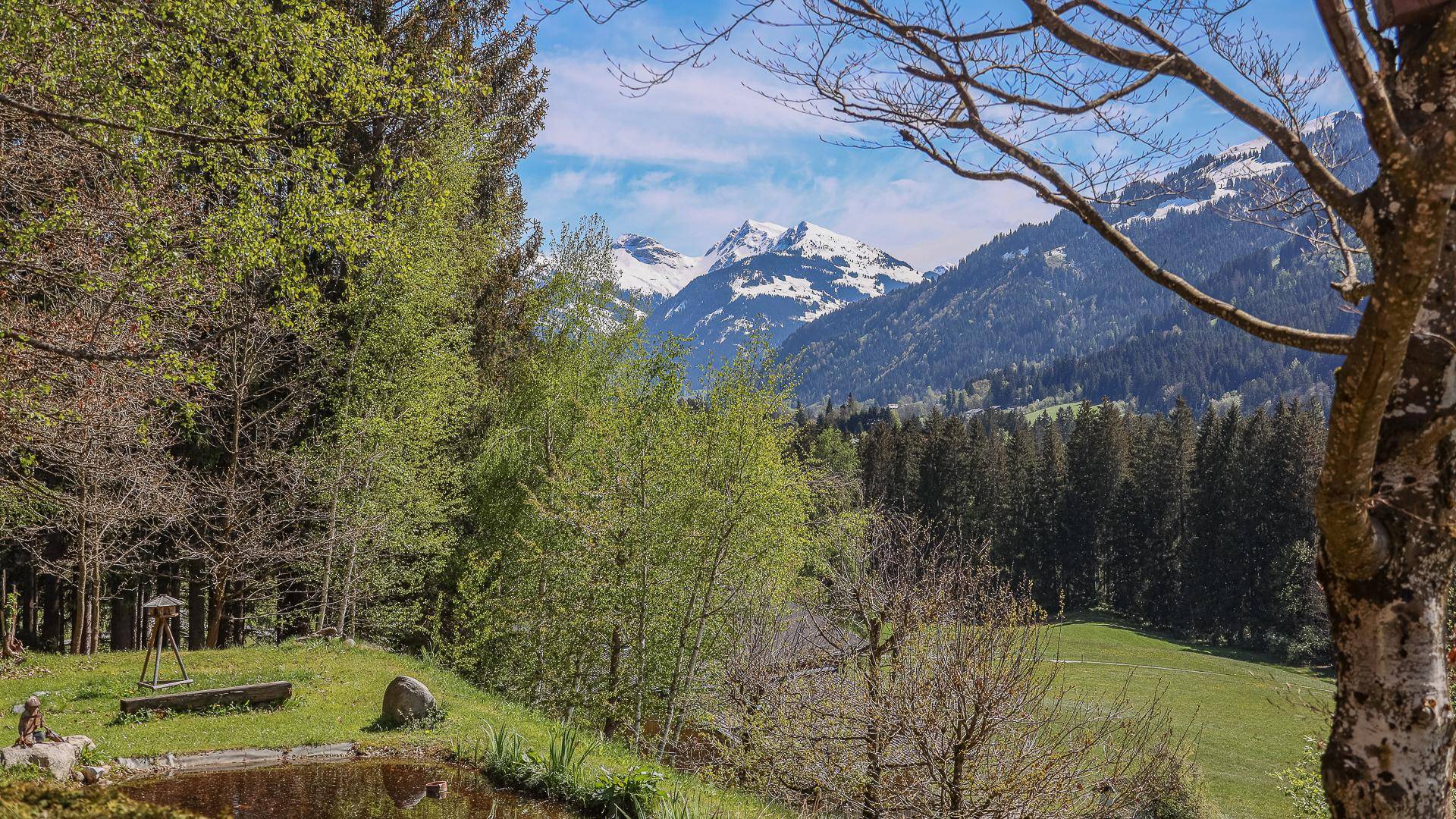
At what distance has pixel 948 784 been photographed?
8.48 meters

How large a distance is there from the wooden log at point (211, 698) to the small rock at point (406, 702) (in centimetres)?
206

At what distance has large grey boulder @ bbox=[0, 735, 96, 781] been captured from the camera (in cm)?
841

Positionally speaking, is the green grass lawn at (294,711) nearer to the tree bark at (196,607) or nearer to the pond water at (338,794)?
the pond water at (338,794)

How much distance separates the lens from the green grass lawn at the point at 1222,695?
1110 inches

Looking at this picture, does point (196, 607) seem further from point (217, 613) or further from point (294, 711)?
point (294, 711)

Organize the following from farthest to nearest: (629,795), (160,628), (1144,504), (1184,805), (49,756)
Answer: (1144,504) → (1184,805) → (160,628) → (629,795) → (49,756)

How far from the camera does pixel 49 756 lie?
877 centimetres

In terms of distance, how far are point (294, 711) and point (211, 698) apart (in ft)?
4.22

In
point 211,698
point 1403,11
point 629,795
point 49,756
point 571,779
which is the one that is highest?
point 1403,11

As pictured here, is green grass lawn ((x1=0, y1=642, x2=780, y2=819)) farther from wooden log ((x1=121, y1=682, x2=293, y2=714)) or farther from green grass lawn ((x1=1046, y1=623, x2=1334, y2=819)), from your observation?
green grass lawn ((x1=1046, y1=623, x2=1334, y2=819))

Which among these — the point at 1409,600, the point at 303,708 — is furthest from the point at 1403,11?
the point at 303,708

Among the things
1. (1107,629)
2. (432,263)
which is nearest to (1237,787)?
(432,263)

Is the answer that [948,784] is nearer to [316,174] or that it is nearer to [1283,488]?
[316,174]

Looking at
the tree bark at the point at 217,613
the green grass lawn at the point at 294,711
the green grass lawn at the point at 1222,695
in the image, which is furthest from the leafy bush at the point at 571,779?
the tree bark at the point at 217,613
